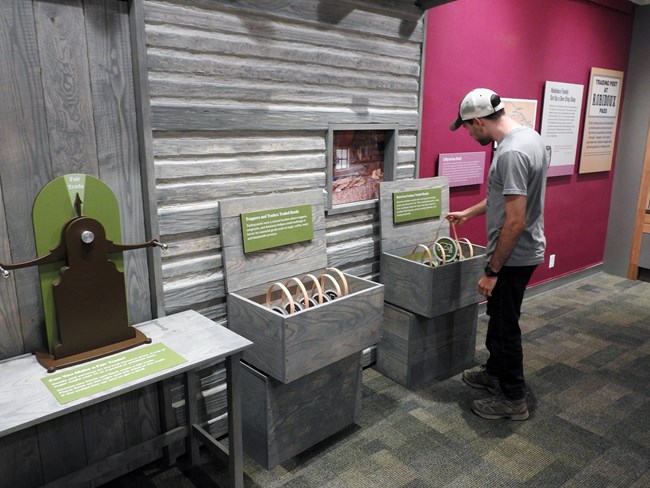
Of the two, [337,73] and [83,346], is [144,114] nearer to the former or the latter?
[83,346]

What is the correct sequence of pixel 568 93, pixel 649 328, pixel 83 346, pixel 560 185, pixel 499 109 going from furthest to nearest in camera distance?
pixel 560 185, pixel 568 93, pixel 649 328, pixel 499 109, pixel 83 346

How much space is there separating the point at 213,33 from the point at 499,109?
1.48 meters

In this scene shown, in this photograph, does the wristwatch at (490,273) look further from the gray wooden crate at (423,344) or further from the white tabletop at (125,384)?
the white tabletop at (125,384)

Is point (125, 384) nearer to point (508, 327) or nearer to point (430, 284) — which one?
point (430, 284)

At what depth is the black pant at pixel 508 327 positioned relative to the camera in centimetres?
276

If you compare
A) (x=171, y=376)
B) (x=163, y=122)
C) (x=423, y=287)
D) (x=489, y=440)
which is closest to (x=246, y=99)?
(x=163, y=122)

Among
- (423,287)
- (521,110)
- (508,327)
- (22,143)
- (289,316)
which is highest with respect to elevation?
(521,110)

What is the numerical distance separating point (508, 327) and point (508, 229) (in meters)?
0.60

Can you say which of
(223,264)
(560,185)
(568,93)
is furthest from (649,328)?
(223,264)

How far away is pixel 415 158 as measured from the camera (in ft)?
11.3

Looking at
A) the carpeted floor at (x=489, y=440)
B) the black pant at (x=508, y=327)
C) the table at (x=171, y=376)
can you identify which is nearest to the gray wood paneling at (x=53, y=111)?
the table at (x=171, y=376)

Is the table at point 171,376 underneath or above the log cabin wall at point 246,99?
underneath

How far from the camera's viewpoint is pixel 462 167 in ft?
12.8

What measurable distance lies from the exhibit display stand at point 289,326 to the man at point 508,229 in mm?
692
